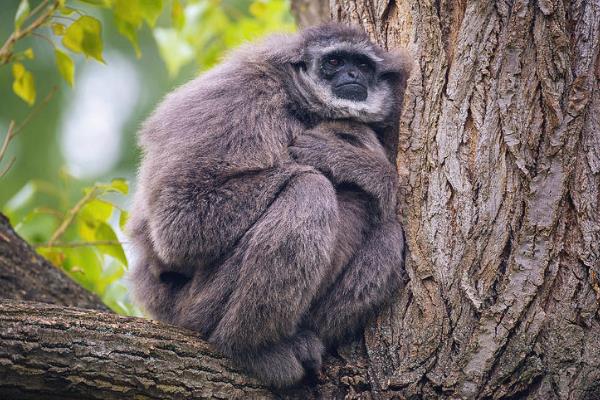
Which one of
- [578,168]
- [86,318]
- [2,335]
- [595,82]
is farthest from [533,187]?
[2,335]

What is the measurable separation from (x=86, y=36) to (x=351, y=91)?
2.25 metres

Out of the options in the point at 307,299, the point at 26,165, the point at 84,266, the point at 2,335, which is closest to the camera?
the point at 2,335

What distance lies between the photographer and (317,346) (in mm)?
5133

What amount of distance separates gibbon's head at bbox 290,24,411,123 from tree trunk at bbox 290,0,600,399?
1.35 m

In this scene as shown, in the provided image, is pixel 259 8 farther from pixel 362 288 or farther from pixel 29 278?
pixel 362 288

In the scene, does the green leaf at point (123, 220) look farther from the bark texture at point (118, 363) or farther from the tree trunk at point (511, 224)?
the tree trunk at point (511, 224)

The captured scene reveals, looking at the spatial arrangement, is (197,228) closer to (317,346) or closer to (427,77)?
(317,346)

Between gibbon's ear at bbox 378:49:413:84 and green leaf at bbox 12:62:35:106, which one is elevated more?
gibbon's ear at bbox 378:49:413:84

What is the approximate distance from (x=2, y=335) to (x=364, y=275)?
233 centimetres

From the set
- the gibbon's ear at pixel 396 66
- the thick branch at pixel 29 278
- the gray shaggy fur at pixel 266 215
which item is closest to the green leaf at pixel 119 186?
the gray shaggy fur at pixel 266 215

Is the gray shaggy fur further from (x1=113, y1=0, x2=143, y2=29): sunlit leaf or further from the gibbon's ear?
(x1=113, y1=0, x2=143, y2=29): sunlit leaf

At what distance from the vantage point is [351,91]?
21.7 ft

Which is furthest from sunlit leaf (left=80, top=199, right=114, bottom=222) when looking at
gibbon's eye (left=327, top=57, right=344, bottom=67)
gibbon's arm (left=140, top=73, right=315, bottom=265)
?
gibbon's eye (left=327, top=57, right=344, bottom=67)

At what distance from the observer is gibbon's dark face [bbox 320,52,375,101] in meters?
6.56
